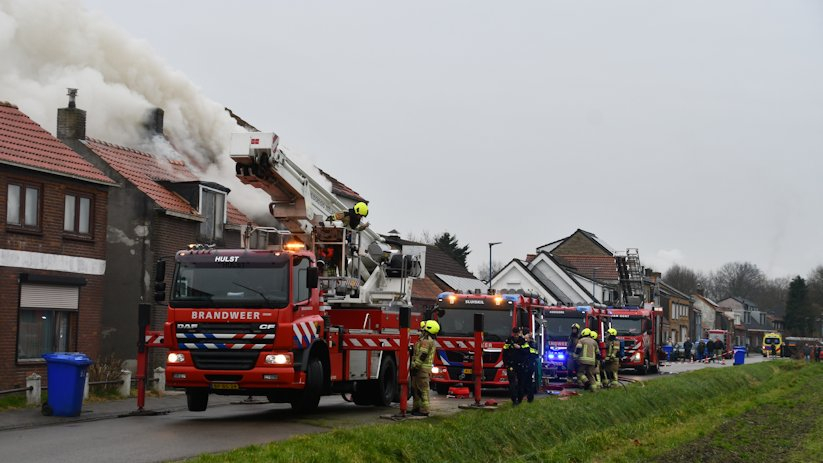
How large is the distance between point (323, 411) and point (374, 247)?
324 cm

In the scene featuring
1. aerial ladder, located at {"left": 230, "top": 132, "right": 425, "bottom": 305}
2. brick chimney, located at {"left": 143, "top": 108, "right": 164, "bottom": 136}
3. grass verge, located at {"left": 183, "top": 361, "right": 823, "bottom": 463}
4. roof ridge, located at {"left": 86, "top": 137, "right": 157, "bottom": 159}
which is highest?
brick chimney, located at {"left": 143, "top": 108, "right": 164, "bottom": 136}

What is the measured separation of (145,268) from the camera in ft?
86.3

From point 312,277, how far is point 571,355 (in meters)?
13.5

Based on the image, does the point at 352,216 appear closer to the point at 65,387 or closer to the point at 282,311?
the point at 282,311

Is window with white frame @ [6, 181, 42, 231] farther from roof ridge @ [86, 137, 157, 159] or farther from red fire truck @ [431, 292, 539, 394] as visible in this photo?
red fire truck @ [431, 292, 539, 394]

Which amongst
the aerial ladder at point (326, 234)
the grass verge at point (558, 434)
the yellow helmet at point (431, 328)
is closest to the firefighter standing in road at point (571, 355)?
the grass verge at point (558, 434)

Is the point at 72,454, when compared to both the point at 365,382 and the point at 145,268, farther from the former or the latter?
the point at 145,268

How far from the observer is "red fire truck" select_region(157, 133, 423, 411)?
15938mm

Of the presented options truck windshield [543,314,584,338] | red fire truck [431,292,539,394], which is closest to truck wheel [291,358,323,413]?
red fire truck [431,292,539,394]

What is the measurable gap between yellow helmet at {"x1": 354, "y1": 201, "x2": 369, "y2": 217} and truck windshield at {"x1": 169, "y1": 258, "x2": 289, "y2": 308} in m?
3.03

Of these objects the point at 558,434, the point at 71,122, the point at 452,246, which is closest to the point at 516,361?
the point at 558,434

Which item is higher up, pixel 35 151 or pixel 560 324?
pixel 35 151

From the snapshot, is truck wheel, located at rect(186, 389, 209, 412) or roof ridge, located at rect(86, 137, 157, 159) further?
roof ridge, located at rect(86, 137, 157, 159)

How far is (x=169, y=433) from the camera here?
48.3ft
